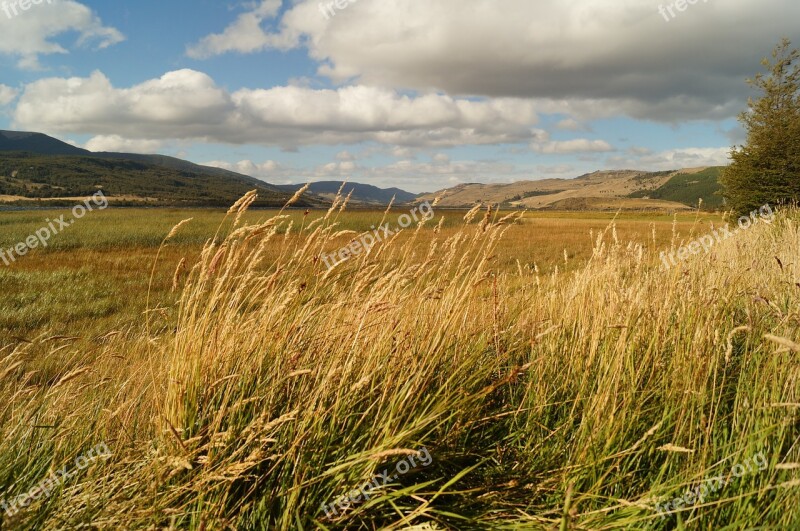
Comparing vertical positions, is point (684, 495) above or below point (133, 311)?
above

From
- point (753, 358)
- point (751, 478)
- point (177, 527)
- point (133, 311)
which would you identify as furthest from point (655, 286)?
point (133, 311)

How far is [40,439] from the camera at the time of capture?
257cm

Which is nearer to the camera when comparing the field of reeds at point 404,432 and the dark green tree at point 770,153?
the field of reeds at point 404,432

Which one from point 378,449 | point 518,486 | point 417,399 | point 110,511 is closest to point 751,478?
point 518,486

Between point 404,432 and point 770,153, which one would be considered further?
point 770,153

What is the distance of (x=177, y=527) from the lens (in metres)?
1.93

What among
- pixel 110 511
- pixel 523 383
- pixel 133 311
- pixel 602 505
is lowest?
pixel 133 311

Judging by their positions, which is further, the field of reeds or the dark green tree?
the dark green tree

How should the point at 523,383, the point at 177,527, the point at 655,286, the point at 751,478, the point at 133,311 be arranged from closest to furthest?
the point at 177,527, the point at 751,478, the point at 523,383, the point at 655,286, the point at 133,311

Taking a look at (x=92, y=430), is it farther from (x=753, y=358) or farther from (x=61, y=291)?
(x=61, y=291)

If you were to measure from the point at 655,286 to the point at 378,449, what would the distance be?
3.52m

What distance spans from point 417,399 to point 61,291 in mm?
13317

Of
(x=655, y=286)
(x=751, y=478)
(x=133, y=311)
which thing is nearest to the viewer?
(x=751, y=478)

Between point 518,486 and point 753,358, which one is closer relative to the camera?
point 518,486
